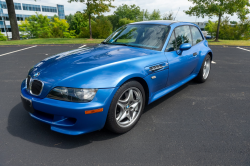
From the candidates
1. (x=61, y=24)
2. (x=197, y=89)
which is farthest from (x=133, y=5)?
(x=197, y=89)

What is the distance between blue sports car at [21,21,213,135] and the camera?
6.95 ft

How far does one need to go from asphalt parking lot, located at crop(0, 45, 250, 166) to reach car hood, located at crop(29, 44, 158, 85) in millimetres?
841

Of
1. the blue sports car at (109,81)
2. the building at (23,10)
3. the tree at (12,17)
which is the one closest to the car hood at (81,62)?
the blue sports car at (109,81)

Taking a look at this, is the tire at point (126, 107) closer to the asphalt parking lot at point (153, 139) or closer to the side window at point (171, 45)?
the asphalt parking lot at point (153, 139)

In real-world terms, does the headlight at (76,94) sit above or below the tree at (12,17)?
Result: below

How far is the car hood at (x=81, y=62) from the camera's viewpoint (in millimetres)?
2297

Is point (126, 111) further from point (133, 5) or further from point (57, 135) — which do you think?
point (133, 5)

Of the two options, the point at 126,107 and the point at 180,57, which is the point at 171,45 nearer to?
the point at 180,57

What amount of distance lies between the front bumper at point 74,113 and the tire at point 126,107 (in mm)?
100

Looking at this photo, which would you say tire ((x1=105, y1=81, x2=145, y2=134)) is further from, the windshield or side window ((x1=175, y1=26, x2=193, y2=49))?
side window ((x1=175, y1=26, x2=193, y2=49))

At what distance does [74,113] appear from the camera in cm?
205

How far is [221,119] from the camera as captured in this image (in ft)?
9.71

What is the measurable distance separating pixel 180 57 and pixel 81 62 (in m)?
1.86

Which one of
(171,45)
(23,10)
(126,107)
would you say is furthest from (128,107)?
(23,10)
